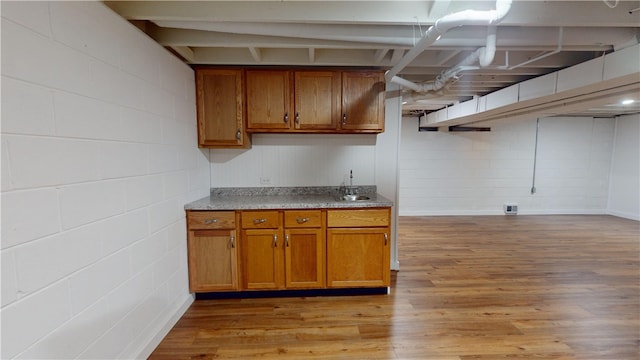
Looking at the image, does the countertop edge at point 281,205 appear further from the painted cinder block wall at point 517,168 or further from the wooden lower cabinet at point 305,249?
the painted cinder block wall at point 517,168

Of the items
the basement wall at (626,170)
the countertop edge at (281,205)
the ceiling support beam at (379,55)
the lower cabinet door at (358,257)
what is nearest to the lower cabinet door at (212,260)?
the countertop edge at (281,205)

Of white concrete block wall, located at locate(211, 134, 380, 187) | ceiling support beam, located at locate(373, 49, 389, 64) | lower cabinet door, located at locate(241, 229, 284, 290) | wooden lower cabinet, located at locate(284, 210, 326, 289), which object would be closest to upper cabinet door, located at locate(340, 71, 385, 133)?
ceiling support beam, located at locate(373, 49, 389, 64)

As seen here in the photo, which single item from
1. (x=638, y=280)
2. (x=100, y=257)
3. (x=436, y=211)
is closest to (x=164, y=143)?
(x=100, y=257)

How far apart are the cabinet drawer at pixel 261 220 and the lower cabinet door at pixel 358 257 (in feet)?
1.69

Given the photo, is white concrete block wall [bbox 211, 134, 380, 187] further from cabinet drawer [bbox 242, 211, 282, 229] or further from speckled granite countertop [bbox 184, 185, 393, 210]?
cabinet drawer [bbox 242, 211, 282, 229]

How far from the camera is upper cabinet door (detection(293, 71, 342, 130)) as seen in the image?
2.87 meters

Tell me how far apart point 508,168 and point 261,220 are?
622 cm

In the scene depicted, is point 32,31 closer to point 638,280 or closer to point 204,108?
point 204,108

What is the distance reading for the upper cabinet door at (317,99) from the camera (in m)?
2.87

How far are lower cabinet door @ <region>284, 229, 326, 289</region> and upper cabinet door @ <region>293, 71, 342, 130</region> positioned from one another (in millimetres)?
1091

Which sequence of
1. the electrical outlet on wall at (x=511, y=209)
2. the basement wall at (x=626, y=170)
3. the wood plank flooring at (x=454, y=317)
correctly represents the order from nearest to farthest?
the wood plank flooring at (x=454, y=317), the basement wall at (x=626, y=170), the electrical outlet on wall at (x=511, y=209)

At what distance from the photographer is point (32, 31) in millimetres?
1154

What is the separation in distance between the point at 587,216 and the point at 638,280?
4.00 meters

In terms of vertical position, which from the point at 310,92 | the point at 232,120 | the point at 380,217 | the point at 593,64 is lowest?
the point at 380,217
